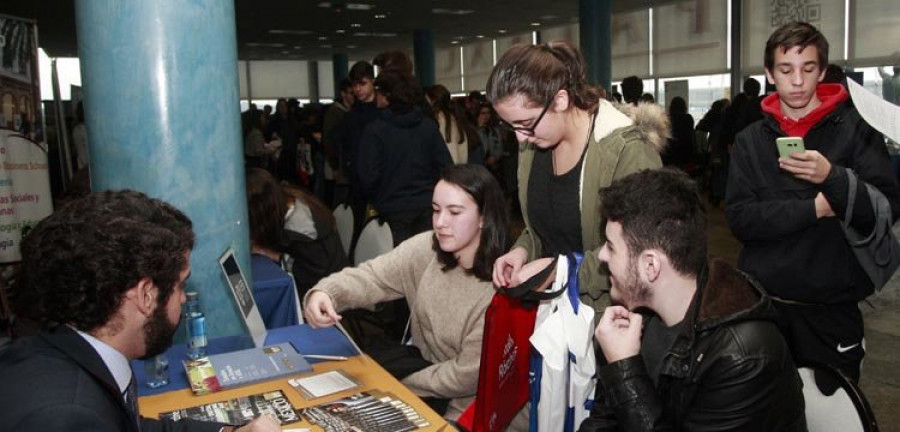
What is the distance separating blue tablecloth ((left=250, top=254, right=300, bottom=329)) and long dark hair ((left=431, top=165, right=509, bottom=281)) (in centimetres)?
73

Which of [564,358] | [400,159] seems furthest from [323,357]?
[400,159]

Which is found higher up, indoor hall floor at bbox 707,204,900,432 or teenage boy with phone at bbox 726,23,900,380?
teenage boy with phone at bbox 726,23,900,380

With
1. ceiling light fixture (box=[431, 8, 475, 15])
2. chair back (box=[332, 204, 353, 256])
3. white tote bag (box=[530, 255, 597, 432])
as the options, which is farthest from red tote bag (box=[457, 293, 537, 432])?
ceiling light fixture (box=[431, 8, 475, 15])

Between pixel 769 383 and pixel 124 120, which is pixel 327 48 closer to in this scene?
pixel 124 120

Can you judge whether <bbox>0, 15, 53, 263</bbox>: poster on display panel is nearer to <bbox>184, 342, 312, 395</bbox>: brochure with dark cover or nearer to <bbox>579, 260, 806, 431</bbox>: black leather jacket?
<bbox>184, 342, 312, 395</bbox>: brochure with dark cover

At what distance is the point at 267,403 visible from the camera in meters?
1.75

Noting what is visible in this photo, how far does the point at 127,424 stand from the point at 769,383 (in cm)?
113

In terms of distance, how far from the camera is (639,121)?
6.39 feet

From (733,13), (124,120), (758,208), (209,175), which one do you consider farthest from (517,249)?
(733,13)

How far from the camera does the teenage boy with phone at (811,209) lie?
83.2 inches

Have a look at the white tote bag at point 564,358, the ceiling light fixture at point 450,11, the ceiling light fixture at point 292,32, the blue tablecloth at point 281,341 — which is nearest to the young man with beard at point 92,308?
the blue tablecloth at point 281,341

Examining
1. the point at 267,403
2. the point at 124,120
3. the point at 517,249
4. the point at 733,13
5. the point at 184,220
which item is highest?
the point at 733,13

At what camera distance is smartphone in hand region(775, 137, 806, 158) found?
1.98m

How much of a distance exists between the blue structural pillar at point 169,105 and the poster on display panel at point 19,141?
152 centimetres
